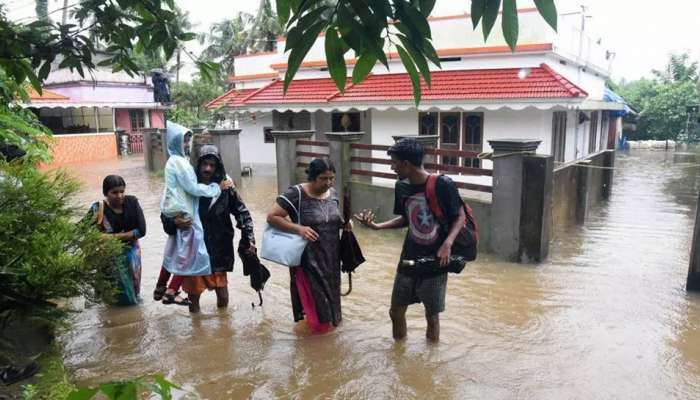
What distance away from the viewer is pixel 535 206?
6484 millimetres

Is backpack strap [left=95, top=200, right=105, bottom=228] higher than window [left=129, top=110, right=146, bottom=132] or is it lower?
lower

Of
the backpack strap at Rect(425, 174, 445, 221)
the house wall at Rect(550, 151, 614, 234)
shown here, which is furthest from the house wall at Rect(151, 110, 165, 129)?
the backpack strap at Rect(425, 174, 445, 221)

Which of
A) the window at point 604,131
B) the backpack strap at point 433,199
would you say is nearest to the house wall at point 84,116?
the window at point 604,131

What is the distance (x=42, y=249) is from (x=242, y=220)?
164 cm

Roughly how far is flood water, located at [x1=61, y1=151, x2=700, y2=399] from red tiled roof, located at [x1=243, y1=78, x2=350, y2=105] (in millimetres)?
7979

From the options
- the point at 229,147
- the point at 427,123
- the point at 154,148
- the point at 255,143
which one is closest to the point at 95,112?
the point at 154,148

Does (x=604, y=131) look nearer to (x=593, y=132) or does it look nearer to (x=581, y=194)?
(x=593, y=132)

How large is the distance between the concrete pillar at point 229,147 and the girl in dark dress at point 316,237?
9030 mm

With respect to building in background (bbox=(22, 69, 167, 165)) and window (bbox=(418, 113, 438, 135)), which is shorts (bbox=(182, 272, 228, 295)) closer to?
window (bbox=(418, 113, 438, 135))

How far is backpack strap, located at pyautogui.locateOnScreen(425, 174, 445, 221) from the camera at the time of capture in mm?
3678

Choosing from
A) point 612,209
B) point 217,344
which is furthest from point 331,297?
point 612,209

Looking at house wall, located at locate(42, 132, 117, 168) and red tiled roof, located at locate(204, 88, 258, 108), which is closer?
red tiled roof, located at locate(204, 88, 258, 108)

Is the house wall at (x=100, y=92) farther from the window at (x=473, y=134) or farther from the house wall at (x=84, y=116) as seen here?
the window at (x=473, y=134)

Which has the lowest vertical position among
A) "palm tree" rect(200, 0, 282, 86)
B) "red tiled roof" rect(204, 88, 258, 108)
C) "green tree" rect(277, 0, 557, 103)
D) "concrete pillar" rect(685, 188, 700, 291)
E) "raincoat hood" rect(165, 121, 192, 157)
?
"concrete pillar" rect(685, 188, 700, 291)
